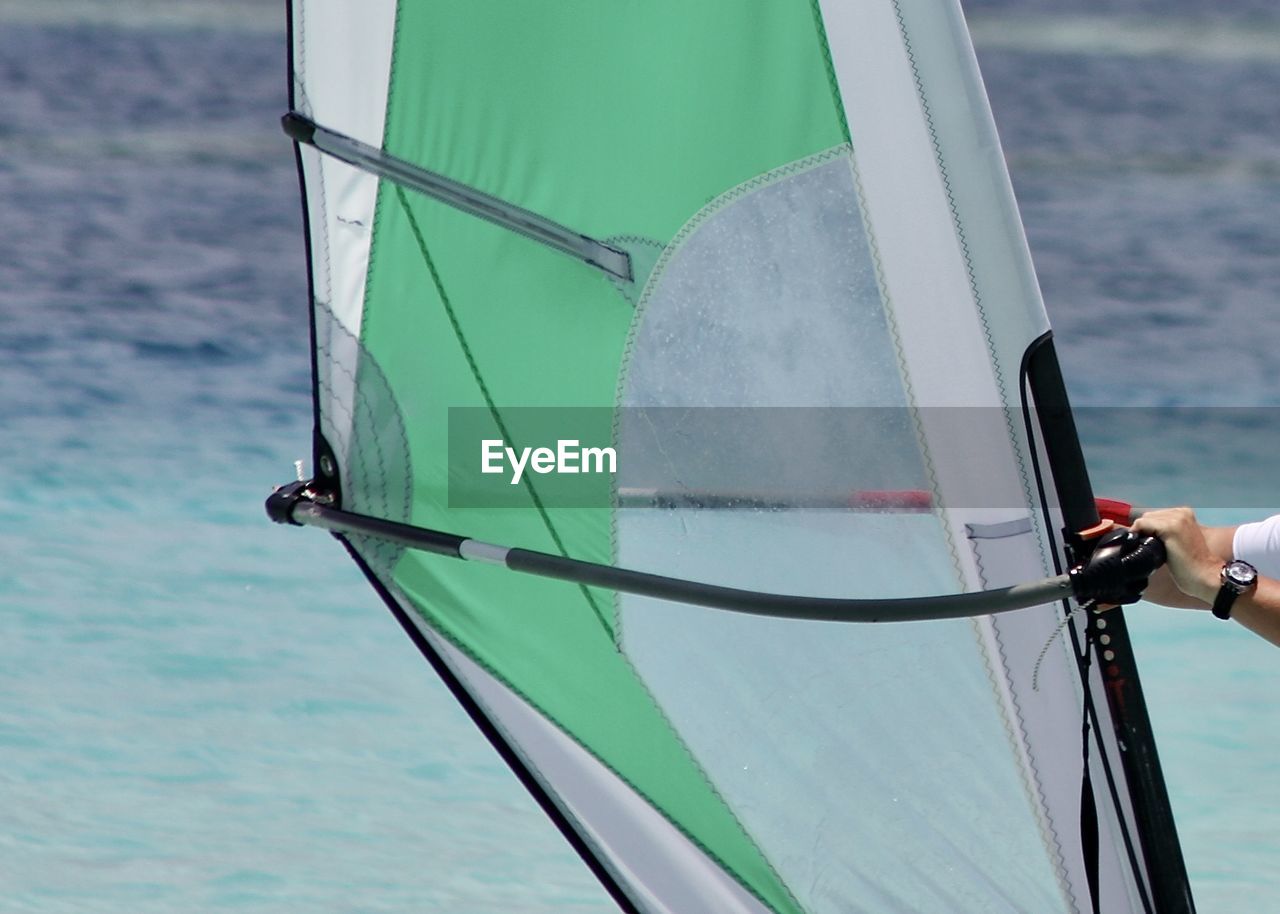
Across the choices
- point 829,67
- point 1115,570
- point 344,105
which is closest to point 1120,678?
point 1115,570

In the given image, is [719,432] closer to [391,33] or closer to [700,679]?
[700,679]

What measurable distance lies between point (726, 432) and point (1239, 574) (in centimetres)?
45

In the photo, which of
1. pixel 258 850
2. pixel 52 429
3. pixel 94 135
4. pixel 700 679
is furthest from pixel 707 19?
pixel 94 135

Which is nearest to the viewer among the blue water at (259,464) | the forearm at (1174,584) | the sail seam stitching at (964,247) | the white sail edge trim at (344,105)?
the sail seam stitching at (964,247)

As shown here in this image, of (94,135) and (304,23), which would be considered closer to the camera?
(304,23)

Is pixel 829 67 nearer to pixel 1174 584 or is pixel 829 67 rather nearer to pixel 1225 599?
pixel 1225 599

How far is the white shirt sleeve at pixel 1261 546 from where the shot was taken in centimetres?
185

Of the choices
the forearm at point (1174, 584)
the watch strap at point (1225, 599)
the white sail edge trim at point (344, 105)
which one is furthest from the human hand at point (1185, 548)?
the white sail edge trim at point (344, 105)

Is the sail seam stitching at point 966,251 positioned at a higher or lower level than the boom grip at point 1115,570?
higher

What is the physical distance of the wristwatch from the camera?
1.42 metres

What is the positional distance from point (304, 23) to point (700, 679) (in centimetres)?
74

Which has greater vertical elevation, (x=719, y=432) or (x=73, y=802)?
(x=719, y=432)

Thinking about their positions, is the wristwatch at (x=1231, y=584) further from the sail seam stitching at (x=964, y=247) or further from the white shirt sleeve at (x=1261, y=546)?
the white shirt sleeve at (x=1261, y=546)

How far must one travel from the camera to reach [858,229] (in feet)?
4.53
